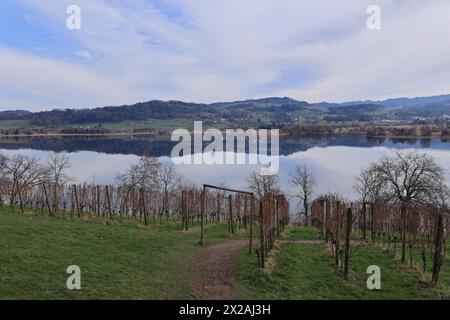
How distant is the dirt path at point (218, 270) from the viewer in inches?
416

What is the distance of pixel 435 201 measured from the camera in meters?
38.9

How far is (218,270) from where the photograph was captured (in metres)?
12.9

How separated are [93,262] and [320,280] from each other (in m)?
6.99

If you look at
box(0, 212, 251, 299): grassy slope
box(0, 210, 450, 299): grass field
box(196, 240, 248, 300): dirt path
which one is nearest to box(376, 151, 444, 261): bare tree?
box(0, 210, 450, 299): grass field

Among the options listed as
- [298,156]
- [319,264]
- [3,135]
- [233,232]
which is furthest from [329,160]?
[3,135]

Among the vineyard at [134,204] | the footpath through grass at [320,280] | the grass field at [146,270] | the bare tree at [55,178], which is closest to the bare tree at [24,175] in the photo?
the vineyard at [134,204]

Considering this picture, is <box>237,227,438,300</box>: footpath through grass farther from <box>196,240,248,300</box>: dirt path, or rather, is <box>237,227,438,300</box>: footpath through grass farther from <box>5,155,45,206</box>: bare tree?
<box>5,155,45,206</box>: bare tree

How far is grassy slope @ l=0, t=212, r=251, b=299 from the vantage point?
944 cm

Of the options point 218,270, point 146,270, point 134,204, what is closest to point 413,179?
point 134,204

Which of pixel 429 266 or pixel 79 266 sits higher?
pixel 79 266

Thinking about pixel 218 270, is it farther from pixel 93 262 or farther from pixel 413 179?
pixel 413 179

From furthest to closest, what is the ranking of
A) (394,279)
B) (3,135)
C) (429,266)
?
(3,135) → (429,266) → (394,279)
